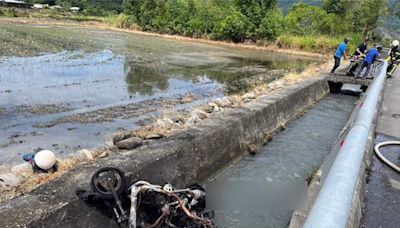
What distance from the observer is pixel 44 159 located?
217 inches

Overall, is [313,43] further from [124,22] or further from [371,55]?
[124,22]

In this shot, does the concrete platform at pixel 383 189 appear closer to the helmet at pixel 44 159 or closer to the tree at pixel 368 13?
the helmet at pixel 44 159

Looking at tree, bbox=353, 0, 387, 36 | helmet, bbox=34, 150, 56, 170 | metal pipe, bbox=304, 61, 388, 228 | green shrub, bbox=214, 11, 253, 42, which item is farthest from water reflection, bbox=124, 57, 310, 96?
tree, bbox=353, 0, 387, 36

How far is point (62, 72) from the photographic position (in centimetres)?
1731

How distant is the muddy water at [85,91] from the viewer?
903 centimetres

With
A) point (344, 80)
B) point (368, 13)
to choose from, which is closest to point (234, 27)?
point (368, 13)

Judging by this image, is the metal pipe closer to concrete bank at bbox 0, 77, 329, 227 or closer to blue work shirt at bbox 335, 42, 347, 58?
concrete bank at bbox 0, 77, 329, 227

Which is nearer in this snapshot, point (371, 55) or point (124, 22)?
point (371, 55)

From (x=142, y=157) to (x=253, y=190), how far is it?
2425mm

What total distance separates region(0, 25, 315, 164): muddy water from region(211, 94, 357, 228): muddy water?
346 centimetres

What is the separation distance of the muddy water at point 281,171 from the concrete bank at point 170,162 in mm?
413

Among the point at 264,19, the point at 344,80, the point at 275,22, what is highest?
the point at 264,19

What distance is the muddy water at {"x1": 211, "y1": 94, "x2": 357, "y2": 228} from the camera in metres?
6.27

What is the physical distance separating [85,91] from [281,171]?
342 inches
